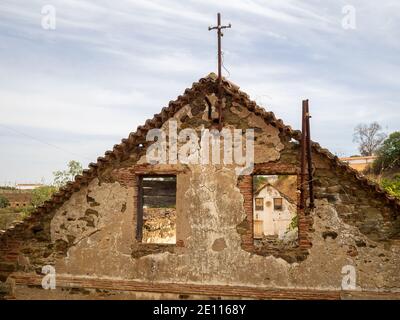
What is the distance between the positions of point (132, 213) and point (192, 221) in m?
1.34

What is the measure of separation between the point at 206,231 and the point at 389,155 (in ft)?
107

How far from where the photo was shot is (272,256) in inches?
316

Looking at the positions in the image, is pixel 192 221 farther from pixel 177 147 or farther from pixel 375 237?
pixel 375 237

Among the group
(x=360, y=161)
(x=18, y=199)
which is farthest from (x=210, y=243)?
(x=360, y=161)

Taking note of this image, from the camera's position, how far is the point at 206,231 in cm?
839

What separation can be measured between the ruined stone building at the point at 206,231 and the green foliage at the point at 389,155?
3034cm

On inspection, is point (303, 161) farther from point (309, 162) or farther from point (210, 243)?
point (210, 243)

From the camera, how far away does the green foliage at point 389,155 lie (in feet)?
116

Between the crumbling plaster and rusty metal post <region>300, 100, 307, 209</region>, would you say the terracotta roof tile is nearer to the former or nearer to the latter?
the crumbling plaster

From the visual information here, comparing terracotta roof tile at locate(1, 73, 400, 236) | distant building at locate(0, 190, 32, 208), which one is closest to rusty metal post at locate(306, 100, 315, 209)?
terracotta roof tile at locate(1, 73, 400, 236)

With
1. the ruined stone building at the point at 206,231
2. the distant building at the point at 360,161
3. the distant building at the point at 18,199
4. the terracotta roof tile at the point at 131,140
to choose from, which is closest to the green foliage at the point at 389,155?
the distant building at the point at 360,161

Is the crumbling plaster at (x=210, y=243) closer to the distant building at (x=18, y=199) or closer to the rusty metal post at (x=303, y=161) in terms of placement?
the rusty metal post at (x=303, y=161)

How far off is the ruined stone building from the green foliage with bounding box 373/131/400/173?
99.5 ft
